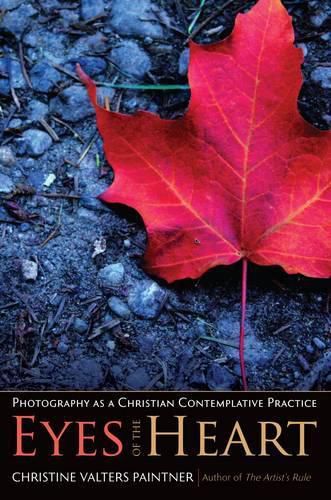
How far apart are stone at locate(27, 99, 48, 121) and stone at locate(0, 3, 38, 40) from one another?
0.20 metres

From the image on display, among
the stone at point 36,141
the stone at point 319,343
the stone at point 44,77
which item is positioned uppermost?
the stone at point 44,77

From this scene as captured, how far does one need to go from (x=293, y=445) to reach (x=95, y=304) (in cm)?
49

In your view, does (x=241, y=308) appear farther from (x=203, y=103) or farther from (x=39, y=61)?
(x=39, y=61)

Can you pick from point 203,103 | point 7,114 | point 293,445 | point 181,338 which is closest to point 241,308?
point 181,338

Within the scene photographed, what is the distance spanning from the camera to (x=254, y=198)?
1177 millimetres

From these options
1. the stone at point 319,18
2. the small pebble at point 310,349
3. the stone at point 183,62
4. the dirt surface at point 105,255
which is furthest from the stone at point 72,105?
the small pebble at point 310,349

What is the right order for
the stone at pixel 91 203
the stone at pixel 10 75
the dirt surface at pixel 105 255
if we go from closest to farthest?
1. the dirt surface at pixel 105 255
2. the stone at pixel 91 203
3. the stone at pixel 10 75

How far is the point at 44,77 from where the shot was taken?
1.47 m

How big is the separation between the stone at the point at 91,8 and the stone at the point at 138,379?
2.97ft

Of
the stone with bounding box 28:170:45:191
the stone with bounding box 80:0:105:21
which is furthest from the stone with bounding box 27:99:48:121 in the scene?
the stone with bounding box 80:0:105:21

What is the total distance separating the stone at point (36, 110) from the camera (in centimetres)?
144

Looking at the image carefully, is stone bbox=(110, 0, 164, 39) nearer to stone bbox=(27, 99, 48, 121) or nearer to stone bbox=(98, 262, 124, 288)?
stone bbox=(27, 99, 48, 121)

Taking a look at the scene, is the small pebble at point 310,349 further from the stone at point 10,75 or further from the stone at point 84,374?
the stone at point 10,75

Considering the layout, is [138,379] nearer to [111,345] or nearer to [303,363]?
[111,345]
